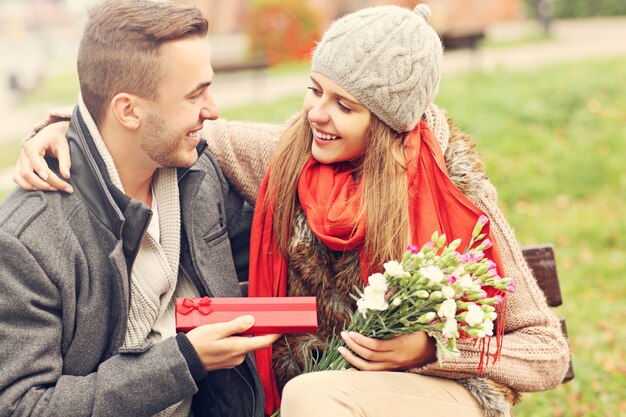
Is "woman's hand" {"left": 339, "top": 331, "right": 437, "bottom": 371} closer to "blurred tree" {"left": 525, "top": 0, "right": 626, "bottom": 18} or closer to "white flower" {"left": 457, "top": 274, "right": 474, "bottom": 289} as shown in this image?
"white flower" {"left": 457, "top": 274, "right": 474, "bottom": 289}

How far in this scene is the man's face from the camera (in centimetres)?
288

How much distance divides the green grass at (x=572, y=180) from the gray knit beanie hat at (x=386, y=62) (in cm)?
245

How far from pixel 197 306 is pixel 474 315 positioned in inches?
32.5

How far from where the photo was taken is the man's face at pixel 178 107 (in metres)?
2.88

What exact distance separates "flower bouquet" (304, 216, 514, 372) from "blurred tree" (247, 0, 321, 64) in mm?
15293

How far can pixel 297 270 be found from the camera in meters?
3.05

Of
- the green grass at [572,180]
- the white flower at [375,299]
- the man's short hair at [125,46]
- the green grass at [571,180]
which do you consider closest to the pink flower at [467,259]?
the white flower at [375,299]

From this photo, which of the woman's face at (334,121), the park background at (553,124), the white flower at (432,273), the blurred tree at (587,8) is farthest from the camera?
the blurred tree at (587,8)

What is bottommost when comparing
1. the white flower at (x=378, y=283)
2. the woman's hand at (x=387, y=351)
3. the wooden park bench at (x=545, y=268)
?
the wooden park bench at (x=545, y=268)

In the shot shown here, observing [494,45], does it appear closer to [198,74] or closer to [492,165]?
[492,165]

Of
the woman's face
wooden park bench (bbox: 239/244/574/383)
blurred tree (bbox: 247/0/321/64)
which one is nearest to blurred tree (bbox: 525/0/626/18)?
blurred tree (bbox: 247/0/321/64)

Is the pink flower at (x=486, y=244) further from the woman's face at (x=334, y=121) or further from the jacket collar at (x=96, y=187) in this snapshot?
the jacket collar at (x=96, y=187)

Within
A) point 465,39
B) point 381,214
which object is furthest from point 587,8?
point 381,214

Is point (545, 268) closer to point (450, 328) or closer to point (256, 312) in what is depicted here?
point (450, 328)
